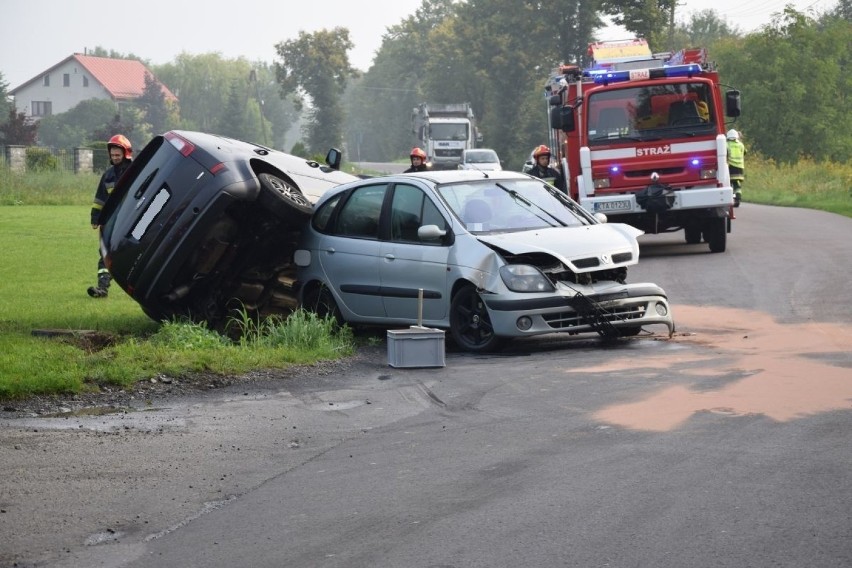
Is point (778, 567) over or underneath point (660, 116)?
underneath

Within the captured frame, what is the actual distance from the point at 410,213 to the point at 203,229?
6.38ft

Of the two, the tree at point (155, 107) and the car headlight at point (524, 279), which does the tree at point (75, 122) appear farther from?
the car headlight at point (524, 279)

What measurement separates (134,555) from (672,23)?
69.2 meters

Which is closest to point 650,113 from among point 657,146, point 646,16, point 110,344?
point 657,146

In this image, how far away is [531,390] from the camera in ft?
32.2

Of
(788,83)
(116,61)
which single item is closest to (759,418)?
(788,83)

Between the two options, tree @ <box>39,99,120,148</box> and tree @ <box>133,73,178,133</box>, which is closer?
tree @ <box>39,99,120,148</box>

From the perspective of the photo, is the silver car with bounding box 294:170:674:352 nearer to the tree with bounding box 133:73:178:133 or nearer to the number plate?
the number plate

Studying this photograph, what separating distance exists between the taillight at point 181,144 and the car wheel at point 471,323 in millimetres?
3021

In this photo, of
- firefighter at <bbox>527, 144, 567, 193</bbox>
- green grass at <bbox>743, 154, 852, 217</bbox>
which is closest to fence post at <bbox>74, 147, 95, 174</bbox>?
green grass at <bbox>743, 154, 852, 217</bbox>

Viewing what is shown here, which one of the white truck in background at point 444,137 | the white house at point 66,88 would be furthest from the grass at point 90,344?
the white house at point 66,88

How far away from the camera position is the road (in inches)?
225

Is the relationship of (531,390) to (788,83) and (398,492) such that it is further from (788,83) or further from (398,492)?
(788,83)

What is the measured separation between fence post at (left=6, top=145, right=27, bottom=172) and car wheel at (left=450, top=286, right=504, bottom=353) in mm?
39345
